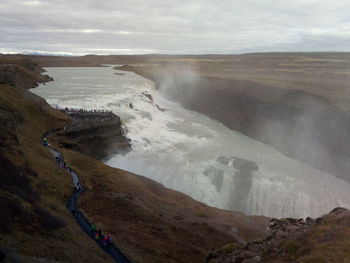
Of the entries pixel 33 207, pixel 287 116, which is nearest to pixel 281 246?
pixel 33 207

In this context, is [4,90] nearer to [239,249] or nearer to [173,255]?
[173,255]

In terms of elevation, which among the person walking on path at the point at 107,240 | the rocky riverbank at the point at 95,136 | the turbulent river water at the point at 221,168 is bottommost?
the turbulent river water at the point at 221,168

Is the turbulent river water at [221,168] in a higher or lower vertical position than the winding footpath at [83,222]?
lower

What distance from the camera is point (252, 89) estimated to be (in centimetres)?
6681

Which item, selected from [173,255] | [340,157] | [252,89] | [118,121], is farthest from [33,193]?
[252,89]

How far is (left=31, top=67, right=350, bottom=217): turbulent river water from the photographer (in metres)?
30.4

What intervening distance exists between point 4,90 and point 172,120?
1130 inches

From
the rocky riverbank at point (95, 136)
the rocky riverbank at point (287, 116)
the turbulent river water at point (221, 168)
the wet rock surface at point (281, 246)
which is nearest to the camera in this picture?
the wet rock surface at point (281, 246)

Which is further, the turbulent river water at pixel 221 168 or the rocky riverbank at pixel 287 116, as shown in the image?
the rocky riverbank at pixel 287 116

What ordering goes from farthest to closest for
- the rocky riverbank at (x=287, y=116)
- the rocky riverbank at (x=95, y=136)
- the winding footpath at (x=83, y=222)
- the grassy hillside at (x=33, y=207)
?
the rocky riverbank at (x=287, y=116) < the rocky riverbank at (x=95, y=136) < the winding footpath at (x=83, y=222) < the grassy hillside at (x=33, y=207)

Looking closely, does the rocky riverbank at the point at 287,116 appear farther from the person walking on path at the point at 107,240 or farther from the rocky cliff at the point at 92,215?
the person walking on path at the point at 107,240

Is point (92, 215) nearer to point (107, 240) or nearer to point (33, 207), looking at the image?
point (107, 240)

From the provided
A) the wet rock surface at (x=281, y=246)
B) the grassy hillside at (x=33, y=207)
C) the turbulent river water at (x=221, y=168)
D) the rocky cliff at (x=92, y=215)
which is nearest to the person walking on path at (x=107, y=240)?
the rocky cliff at (x=92, y=215)

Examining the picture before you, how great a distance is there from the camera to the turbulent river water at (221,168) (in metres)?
30.4
